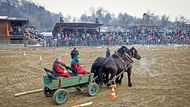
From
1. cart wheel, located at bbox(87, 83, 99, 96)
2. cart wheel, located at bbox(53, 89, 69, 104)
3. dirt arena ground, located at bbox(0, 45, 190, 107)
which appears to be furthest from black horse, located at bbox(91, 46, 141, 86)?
cart wheel, located at bbox(53, 89, 69, 104)

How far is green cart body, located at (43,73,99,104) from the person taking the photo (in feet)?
24.7

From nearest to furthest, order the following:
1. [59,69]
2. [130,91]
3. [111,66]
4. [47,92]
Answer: [59,69] < [47,92] < [111,66] < [130,91]

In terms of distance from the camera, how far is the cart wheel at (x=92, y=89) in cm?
841

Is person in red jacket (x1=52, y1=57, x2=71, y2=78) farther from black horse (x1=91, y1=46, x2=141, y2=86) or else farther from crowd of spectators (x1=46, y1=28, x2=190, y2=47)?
crowd of spectators (x1=46, y1=28, x2=190, y2=47)

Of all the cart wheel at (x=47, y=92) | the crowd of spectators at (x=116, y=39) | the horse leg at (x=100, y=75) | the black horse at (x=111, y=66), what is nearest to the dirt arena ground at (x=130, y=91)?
the cart wheel at (x=47, y=92)

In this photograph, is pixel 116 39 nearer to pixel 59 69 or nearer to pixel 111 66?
pixel 111 66

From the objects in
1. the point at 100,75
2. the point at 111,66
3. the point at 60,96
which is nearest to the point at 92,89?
the point at 100,75

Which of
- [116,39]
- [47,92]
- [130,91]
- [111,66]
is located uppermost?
[116,39]

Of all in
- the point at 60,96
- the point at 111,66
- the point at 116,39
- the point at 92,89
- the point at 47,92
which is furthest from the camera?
the point at 116,39

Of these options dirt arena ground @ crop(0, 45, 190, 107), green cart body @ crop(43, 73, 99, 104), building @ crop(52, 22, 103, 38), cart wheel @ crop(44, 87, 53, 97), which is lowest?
dirt arena ground @ crop(0, 45, 190, 107)

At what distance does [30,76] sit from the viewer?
12.5 metres

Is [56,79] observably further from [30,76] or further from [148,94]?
[30,76]

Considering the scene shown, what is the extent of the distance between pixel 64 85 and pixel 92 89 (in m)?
1.25

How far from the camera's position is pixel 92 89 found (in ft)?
28.0
